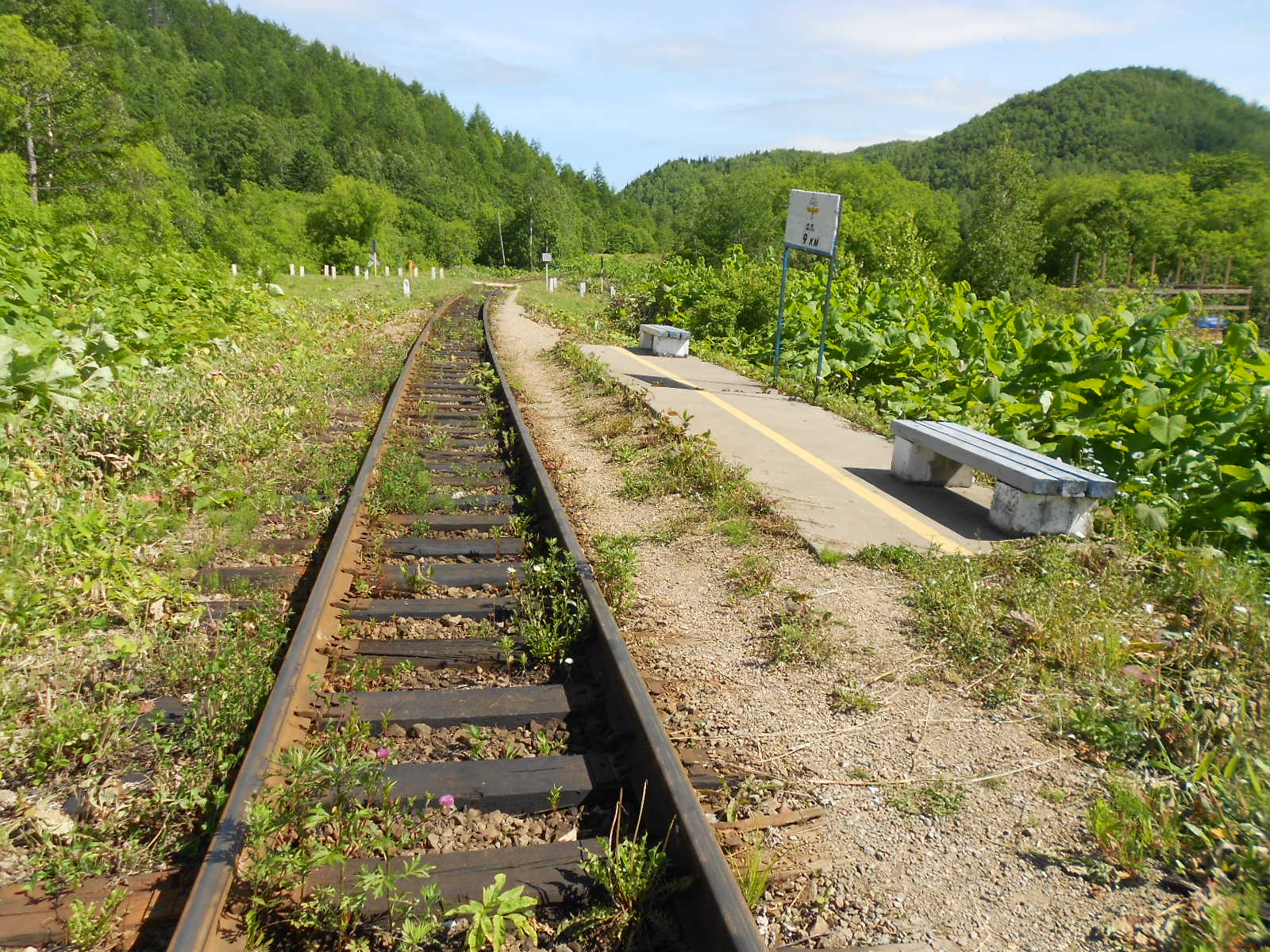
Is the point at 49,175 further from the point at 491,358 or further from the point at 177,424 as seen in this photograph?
the point at 177,424

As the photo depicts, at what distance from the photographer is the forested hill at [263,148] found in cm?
3180

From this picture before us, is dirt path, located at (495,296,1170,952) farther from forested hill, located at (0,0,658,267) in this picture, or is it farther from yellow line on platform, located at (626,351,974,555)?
forested hill, located at (0,0,658,267)

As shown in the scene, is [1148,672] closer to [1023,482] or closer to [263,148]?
[1023,482]

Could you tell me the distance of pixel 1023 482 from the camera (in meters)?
5.13

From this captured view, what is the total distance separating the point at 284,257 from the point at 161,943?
69.6 meters

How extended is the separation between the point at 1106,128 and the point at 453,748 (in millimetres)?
187472

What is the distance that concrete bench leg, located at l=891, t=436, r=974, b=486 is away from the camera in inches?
263

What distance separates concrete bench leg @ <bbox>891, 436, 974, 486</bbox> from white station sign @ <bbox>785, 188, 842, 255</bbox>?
389cm

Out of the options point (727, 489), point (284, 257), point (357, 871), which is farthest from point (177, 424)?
point (284, 257)

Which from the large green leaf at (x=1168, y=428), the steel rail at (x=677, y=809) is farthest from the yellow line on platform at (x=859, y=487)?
the steel rail at (x=677, y=809)

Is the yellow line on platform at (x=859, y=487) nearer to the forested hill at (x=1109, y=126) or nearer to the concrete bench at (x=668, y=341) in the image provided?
the concrete bench at (x=668, y=341)

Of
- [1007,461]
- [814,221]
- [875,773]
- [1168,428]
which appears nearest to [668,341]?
[814,221]

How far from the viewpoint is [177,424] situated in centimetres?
621

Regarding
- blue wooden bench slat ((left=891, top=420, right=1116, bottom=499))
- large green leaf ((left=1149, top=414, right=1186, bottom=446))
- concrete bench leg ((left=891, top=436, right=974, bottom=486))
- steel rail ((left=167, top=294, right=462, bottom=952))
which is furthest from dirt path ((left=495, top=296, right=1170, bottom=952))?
large green leaf ((left=1149, top=414, right=1186, bottom=446))
